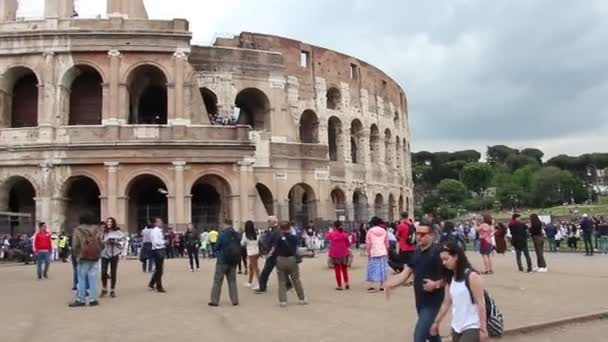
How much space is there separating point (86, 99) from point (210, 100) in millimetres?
6716

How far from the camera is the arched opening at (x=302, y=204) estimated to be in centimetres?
3300

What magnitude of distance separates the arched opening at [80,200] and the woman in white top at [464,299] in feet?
81.9

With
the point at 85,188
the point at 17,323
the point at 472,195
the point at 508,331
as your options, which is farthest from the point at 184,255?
the point at 472,195

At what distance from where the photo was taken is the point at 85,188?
29.0 meters

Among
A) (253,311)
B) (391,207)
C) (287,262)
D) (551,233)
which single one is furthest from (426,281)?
(391,207)

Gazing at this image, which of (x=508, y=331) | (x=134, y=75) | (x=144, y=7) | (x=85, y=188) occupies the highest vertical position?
(x=144, y=7)

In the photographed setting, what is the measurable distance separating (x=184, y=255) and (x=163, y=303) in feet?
48.6

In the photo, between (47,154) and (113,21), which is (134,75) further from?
(47,154)

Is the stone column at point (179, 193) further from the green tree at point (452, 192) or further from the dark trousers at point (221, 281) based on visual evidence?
the green tree at point (452, 192)

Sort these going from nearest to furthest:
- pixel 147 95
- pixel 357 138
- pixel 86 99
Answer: pixel 86 99 < pixel 147 95 < pixel 357 138

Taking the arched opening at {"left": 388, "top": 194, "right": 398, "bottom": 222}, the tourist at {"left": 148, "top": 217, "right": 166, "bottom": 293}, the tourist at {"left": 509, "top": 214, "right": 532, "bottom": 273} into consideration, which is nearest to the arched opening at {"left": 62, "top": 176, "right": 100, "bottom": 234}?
the tourist at {"left": 148, "top": 217, "right": 166, "bottom": 293}

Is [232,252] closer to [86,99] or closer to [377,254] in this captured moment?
[377,254]

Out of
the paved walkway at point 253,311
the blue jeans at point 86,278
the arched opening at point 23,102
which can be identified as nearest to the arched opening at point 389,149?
the arched opening at point 23,102

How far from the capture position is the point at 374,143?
42.2 metres
